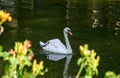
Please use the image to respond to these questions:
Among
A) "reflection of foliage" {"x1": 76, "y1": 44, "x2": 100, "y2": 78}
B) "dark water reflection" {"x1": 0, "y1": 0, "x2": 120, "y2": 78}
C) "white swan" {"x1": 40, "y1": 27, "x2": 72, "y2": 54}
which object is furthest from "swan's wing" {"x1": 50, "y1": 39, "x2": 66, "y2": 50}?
"reflection of foliage" {"x1": 76, "y1": 44, "x2": 100, "y2": 78}

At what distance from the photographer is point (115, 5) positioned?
2905 cm

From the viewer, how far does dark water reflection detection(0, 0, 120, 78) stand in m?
14.5

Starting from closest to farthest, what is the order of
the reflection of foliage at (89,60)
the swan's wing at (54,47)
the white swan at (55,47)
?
1. the reflection of foliage at (89,60)
2. the white swan at (55,47)
3. the swan's wing at (54,47)

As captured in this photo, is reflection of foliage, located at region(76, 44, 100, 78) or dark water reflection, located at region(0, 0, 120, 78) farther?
dark water reflection, located at region(0, 0, 120, 78)

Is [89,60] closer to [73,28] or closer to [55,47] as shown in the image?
[55,47]

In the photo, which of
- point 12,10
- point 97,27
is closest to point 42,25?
point 97,27

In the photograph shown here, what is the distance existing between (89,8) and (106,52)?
11.5 m

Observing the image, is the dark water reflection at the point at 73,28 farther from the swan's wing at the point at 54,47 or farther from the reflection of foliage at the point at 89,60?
the reflection of foliage at the point at 89,60

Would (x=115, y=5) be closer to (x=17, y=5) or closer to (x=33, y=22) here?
(x=17, y=5)

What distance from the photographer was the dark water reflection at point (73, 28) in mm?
14503

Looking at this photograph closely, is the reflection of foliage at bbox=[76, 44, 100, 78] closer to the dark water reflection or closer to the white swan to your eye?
the dark water reflection

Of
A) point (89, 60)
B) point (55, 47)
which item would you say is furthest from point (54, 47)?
point (89, 60)

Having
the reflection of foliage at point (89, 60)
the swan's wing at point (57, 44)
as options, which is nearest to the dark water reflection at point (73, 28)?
the swan's wing at point (57, 44)

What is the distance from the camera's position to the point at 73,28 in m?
20.3
